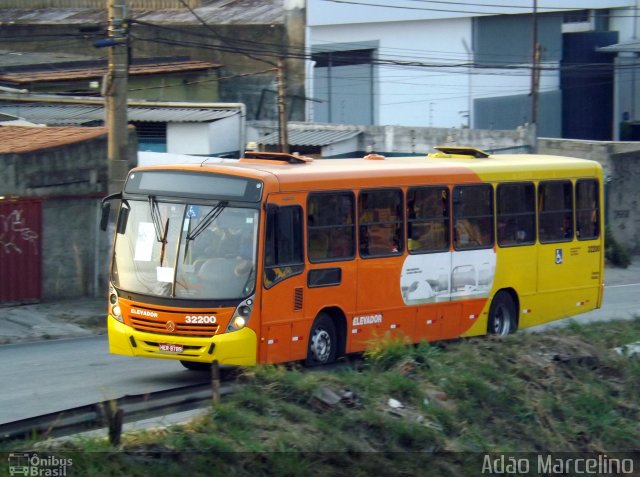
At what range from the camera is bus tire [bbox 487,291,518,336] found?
15375mm

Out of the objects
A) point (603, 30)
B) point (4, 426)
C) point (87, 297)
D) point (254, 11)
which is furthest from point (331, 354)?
point (603, 30)

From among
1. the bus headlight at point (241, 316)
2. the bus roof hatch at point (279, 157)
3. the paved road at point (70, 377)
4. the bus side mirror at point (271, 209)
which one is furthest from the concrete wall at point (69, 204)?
the bus headlight at point (241, 316)

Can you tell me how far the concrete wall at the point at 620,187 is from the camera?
3325 cm

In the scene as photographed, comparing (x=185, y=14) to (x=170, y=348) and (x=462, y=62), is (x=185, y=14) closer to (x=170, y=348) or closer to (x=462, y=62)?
(x=462, y=62)

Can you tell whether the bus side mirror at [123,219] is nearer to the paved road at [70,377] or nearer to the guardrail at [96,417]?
the paved road at [70,377]

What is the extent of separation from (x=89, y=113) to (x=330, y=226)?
77.2 feet

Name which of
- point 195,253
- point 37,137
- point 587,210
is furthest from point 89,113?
point 195,253

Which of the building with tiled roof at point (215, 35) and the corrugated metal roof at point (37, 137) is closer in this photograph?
the corrugated metal roof at point (37, 137)

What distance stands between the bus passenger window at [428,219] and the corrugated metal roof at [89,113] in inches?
819

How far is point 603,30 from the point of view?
55250 mm

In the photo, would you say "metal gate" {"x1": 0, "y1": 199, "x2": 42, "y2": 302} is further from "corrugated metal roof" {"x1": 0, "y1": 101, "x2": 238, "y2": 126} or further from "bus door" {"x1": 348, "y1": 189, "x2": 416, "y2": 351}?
"corrugated metal roof" {"x1": 0, "y1": 101, "x2": 238, "y2": 126}

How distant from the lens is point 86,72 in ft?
129

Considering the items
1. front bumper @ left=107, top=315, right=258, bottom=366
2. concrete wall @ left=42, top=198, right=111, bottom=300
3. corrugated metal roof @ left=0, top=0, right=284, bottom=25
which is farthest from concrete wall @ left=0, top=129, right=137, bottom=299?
corrugated metal roof @ left=0, top=0, right=284, bottom=25

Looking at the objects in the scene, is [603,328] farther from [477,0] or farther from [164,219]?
[477,0]
